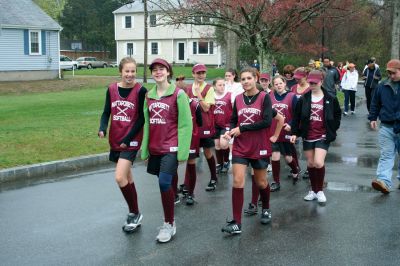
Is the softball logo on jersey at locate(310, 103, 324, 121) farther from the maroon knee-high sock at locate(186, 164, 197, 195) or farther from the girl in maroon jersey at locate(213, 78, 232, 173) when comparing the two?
the girl in maroon jersey at locate(213, 78, 232, 173)

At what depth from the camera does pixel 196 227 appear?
6383 millimetres

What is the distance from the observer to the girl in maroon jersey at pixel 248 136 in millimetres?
6062

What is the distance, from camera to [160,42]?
61344 mm

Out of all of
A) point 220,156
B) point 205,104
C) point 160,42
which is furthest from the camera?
point 160,42

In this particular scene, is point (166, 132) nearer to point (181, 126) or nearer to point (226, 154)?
point (181, 126)

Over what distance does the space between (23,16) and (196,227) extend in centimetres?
3415

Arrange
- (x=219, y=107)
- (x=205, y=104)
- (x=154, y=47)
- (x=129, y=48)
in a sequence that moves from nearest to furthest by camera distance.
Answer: (x=205, y=104)
(x=219, y=107)
(x=154, y=47)
(x=129, y=48)

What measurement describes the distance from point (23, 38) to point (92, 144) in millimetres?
26963

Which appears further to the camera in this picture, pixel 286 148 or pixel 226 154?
pixel 226 154

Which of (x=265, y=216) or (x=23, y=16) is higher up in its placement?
(x=23, y=16)

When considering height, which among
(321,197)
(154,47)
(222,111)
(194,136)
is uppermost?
(154,47)

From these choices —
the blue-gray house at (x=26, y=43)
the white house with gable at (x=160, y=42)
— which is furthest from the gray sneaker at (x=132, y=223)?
the white house with gable at (x=160, y=42)

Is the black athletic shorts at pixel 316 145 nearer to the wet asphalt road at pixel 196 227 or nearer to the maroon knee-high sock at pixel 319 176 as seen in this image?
the maroon knee-high sock at pixel 319 176

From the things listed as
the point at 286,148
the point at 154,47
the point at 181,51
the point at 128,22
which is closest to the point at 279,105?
the point at 286,148
